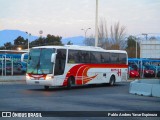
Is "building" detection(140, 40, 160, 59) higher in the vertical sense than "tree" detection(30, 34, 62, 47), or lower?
lower

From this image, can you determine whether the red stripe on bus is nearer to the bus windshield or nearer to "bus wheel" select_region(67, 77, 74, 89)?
"bus wheel" select_region(67, 77, 74, 89)

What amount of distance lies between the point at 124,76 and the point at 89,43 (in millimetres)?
61196

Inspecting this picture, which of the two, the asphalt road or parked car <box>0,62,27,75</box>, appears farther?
parked car <box>0,62,27,75</box>

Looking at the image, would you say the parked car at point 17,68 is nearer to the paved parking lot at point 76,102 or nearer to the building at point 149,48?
the building at point 149,48

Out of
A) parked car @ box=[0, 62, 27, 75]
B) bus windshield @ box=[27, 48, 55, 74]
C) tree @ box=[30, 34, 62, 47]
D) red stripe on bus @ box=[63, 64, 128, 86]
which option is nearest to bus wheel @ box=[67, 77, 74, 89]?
red stripe on bus @ box=[63, 64, 128, 86]

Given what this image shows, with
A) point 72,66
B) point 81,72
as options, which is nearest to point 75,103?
point 72,66

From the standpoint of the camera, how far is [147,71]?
5159cm

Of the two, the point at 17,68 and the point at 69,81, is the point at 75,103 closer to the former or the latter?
A: the point at 69,81

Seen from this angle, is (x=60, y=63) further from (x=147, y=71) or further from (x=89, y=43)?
(x=89, y=43)

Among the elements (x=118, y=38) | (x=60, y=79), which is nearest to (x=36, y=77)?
(x=60, y=79)

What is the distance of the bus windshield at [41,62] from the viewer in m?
25.3

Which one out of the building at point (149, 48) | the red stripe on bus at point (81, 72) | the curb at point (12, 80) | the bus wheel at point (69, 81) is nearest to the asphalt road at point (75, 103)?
the bus wheel at point (69, 81)

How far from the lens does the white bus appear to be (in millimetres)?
25359

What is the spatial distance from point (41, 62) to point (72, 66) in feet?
8.91
